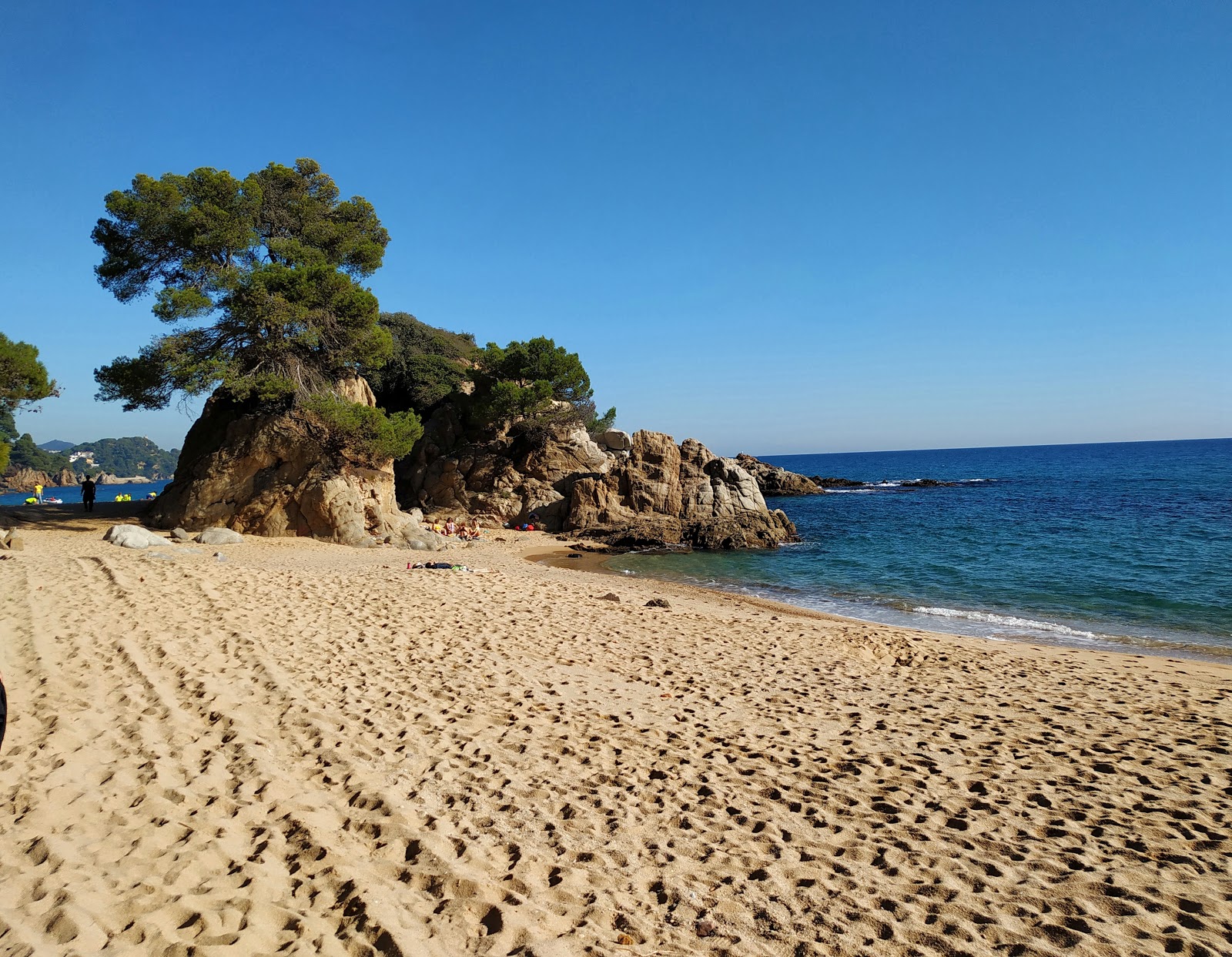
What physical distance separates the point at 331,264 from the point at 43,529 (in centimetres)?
1257

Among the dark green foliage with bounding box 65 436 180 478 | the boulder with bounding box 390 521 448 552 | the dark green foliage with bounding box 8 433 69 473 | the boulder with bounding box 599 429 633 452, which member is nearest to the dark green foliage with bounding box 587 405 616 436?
the boulder with bounding box 599 429 633 452

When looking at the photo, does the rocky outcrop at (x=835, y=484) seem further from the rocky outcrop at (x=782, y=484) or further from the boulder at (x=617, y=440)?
the boulder at (x=617, y=440)

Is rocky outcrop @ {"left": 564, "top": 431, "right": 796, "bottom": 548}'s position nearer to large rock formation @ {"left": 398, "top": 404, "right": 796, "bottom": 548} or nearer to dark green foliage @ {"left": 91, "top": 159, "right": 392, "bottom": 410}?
large rock formation @ {"left": 398, "top": 404, "right": 796, "bottom": 548}

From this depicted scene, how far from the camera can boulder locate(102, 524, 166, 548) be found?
60.2 feet

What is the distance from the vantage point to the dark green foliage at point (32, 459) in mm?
92812

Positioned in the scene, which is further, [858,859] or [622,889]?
[858,859]

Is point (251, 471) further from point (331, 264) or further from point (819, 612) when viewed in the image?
point (819, 612)

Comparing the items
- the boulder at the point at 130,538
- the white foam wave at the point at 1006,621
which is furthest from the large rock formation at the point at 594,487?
the boulder at the point at 130,538

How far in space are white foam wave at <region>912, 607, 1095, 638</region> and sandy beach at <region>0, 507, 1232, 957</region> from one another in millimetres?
4147

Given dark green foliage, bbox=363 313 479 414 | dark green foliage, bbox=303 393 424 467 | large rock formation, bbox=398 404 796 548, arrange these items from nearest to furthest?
dark green foliage, bbox=303 393 424 467, large rock formation, bbox=398 404 796 548, dark green foliage, bbox=363 313 479 414

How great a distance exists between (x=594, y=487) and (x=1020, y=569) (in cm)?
1805

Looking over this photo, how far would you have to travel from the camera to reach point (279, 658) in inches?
338

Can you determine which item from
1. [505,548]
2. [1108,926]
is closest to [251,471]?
[505,548]

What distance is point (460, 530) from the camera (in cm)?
2888
